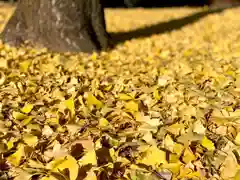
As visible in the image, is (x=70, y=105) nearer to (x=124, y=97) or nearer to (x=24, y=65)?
(x=124, y=97)

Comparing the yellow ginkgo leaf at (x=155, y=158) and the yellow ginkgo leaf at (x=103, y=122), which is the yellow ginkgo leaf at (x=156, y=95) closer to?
the yellow ginkgo leaf at (x=103, y=122)

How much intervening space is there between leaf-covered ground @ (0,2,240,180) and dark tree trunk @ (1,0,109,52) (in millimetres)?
680

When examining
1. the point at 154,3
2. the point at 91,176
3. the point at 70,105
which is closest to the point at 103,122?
the point at 70,105

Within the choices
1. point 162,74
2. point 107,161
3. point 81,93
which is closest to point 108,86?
point 81,93

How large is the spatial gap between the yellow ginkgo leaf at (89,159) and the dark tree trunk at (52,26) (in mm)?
2531

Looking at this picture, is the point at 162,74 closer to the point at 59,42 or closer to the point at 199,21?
the point at 59,42

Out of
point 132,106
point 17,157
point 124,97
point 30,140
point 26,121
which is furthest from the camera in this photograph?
point 124,97

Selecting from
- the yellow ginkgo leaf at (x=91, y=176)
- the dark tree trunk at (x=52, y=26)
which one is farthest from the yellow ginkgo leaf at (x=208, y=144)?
the dark tree trunk at (x=52, y=26)

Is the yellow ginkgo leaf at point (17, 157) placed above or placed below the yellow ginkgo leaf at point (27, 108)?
below

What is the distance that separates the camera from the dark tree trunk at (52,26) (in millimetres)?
4332

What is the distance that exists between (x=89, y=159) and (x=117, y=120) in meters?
0.49

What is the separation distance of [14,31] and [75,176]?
9.39 ft

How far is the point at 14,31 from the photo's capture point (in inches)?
172

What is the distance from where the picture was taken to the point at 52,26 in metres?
4.38
